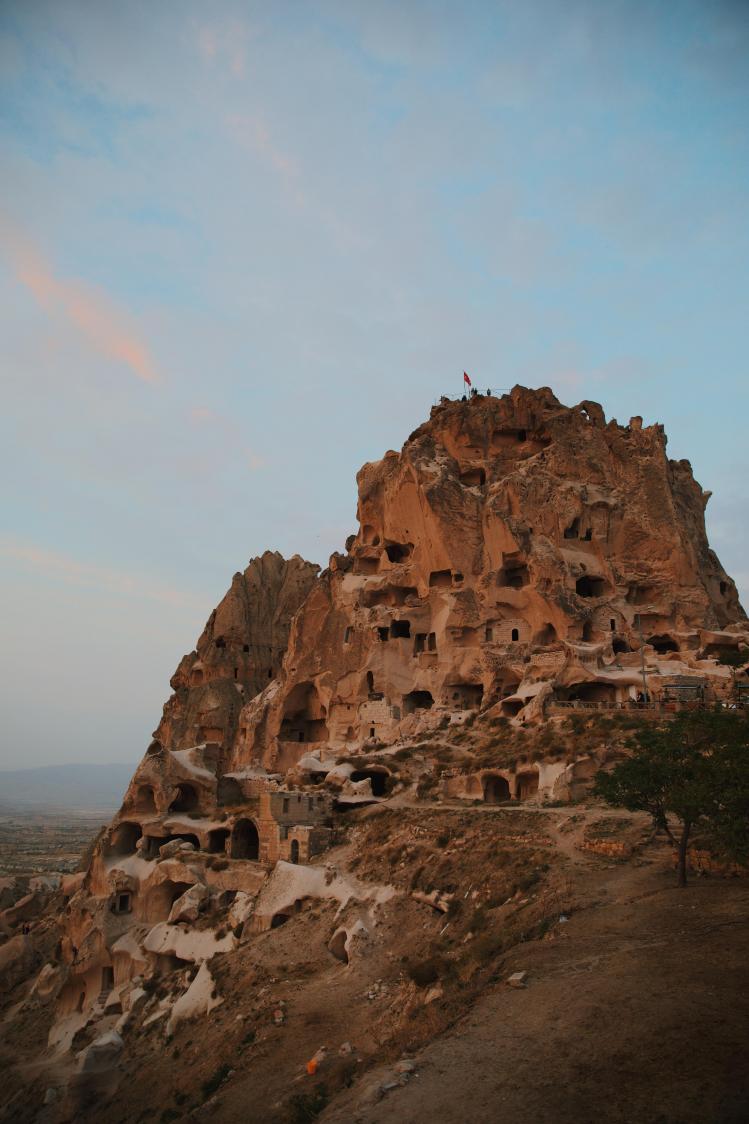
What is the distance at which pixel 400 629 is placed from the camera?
48719mm

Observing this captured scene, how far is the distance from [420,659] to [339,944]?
25.8 metres

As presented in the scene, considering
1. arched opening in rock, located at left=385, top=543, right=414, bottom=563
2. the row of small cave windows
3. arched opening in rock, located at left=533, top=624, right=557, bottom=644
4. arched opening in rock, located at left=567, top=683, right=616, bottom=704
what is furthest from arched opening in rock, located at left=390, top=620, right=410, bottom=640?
arched opening in rock, located at left=567, top=683, right=616, bottom=704

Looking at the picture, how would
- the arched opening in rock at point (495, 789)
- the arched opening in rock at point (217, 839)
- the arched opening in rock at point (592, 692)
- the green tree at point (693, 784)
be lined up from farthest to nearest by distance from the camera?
the arched opening in rock at point (592, 692), the arched opening in rock at point (217, 839), the arched opening in rock at point (495, 789), the green tree at point (693, 784)

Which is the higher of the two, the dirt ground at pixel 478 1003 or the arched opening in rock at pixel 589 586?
the arched opening in rock at pixel 589 586

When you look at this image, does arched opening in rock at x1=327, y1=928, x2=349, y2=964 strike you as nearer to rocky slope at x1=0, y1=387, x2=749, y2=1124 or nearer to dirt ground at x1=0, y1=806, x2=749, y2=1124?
rocky slope at x1=0, y1=387, x2=749, y2=1124

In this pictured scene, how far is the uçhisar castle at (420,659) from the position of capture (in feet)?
101

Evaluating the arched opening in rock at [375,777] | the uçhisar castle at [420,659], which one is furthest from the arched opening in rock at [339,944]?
the arched opening in rock at [375,777]

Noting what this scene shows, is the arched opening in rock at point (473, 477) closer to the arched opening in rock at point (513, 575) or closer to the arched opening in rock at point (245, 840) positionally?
the arched opening in rock at point (513, 575)

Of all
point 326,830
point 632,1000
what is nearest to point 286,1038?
point 632,1000

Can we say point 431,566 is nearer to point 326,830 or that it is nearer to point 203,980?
point 326,830

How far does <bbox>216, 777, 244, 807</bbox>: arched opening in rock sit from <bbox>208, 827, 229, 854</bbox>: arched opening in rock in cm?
289

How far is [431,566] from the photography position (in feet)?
158

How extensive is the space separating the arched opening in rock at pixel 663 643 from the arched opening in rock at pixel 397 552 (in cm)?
1567

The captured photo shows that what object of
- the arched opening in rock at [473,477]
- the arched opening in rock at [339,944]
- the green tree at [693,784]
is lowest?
the arched opening in rock at [339,944]
